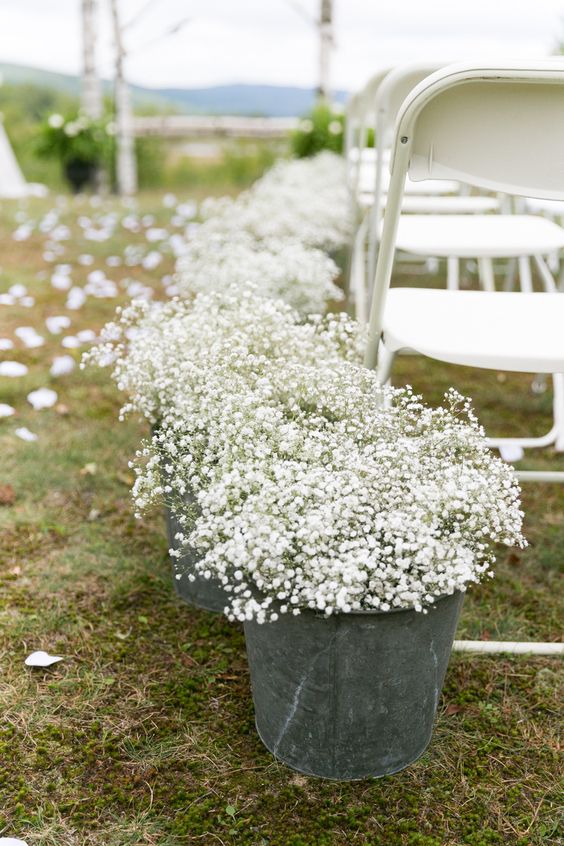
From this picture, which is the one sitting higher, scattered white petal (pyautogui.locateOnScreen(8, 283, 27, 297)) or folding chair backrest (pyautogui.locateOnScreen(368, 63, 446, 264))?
folding chair backrest (pyautogui.locateOnScreen(368, 63, 446, 264))

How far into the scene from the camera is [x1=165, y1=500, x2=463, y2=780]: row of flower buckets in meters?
1.38

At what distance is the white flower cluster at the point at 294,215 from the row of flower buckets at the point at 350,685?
2391mm

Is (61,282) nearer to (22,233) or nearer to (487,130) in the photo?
(22,233)

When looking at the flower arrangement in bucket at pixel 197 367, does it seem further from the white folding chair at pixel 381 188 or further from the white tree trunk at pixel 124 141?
the white tree trunk at pixel 124 141

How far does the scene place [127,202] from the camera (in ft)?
25.3

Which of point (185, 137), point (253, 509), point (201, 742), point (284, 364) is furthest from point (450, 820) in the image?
point (185, 137)

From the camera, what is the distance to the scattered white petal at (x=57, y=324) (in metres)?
3.87

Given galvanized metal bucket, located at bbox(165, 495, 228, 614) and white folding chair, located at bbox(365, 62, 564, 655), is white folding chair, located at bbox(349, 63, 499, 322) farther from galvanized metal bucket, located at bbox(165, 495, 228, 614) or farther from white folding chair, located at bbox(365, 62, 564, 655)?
galvanized metal bucket, located at bbox(165, 495, 228, 614)

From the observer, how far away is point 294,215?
4.09 metres

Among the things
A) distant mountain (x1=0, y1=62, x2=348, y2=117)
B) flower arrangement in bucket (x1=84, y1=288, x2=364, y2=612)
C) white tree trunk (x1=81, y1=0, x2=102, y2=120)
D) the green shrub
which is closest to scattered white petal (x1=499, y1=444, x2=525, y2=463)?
flower arrangement in bucket (x1=84, y1=288, x2=364, y2=612)

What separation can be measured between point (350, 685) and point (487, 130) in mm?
937

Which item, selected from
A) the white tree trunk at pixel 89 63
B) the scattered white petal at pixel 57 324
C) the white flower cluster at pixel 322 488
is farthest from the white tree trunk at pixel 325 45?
the white flower cluster at pixel 322 488

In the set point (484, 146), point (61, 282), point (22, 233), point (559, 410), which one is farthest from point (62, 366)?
point (22, 233)

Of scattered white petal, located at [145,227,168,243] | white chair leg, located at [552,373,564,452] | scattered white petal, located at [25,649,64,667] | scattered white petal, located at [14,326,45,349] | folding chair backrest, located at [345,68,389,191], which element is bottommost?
scattered white petal, located at [145,227,168,243]
